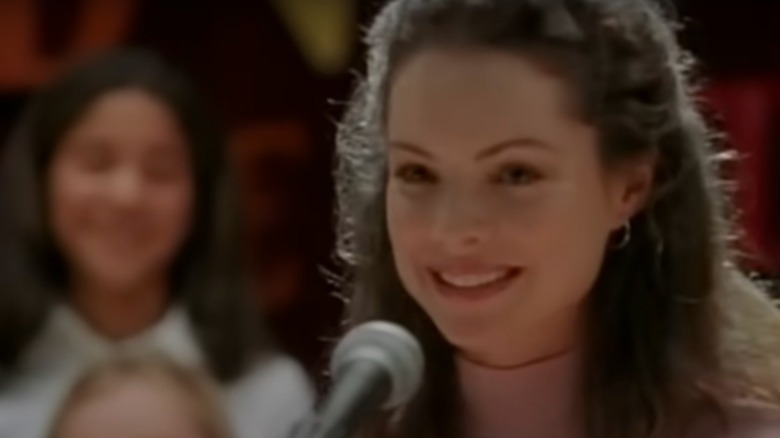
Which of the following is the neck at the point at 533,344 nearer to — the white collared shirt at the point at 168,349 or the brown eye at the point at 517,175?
the brown eye at the point at 517,175

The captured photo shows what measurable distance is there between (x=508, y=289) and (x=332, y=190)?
161 centimetres

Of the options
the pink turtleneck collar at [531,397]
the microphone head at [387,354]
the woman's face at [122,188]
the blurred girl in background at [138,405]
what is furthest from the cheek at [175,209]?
the microphone head at [387,354]

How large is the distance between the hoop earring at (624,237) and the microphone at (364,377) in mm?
239

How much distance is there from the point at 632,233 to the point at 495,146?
0.14 m

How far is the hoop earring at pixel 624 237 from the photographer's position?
999mm

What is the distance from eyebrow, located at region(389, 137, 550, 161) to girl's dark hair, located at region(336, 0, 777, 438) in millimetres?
48

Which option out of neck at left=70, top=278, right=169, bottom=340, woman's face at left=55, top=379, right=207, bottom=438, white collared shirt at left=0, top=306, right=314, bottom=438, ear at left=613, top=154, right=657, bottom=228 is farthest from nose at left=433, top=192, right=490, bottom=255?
neck at left=70, top=278, right=169, bottom=340

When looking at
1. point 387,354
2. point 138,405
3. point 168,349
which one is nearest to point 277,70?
point 168,349

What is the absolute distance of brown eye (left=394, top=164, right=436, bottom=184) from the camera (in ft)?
3.06

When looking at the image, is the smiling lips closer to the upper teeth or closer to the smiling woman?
the upper teeth

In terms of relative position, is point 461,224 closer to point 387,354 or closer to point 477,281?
point 477,281

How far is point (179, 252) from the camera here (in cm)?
172

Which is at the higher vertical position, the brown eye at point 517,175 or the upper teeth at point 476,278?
the brown eye at point 517,175

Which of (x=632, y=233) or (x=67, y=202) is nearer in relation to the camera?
(x=632, y=233)
